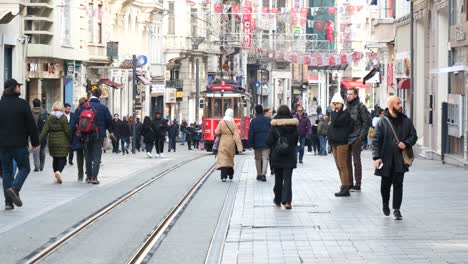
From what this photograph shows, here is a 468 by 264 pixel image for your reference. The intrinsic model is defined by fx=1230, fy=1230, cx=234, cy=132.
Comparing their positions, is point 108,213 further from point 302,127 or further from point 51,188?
point 302,127

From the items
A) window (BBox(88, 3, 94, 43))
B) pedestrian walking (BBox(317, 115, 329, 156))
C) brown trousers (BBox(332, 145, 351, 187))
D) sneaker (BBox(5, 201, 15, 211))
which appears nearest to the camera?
sneaker (BBox(5, 201, 15, 211))

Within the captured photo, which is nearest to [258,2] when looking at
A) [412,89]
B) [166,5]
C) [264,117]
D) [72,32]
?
[166,5]

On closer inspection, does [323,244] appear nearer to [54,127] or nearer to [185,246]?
[185,246]

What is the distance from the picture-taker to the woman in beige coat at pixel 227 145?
27.7m

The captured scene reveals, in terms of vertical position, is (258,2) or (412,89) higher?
(258,2)

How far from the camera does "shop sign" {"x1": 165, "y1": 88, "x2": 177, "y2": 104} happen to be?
3206 inches

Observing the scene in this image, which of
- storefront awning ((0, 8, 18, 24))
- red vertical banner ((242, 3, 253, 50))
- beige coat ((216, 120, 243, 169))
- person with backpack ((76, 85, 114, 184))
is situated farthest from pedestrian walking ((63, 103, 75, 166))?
red vertical banner ((242, 3, 253, 50))

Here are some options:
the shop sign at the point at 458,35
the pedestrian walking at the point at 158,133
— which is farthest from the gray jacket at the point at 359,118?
the pedestrian walking at the point at 158,133

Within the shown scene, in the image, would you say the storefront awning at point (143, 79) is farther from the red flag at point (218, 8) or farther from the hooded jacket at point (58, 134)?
the hooded jacket at point (58, 134)

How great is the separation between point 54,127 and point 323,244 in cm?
1234

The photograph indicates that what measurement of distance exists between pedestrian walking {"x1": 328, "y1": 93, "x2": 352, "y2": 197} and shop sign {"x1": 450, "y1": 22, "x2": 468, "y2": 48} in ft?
36.7

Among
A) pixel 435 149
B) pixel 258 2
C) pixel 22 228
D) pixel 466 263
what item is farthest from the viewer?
pixel 258 2

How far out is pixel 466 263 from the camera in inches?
488

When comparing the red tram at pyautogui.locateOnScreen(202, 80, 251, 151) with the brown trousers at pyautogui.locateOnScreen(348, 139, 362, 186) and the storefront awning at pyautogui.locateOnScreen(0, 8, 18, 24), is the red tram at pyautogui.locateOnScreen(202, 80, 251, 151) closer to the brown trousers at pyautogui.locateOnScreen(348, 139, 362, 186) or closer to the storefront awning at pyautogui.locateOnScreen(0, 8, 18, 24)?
the storefront awning at pyautogui.locateOnScreen(0, 8, 18, 24)
